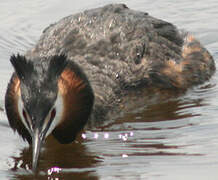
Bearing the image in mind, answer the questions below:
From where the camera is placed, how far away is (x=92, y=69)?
11.4 meters

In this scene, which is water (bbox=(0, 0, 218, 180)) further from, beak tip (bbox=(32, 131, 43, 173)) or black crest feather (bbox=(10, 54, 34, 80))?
black crest feather (bbox=(10, 54, 34, 80))

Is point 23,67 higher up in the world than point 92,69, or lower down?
higher up

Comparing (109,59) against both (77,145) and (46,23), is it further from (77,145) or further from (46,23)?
(46,23)

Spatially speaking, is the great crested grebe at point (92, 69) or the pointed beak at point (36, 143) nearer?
the pointed beak at point (36, 143)

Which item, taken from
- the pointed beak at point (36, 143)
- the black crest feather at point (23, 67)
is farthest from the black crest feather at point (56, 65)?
the pointed beak at point (36, 143)

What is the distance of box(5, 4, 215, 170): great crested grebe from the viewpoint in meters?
9.38

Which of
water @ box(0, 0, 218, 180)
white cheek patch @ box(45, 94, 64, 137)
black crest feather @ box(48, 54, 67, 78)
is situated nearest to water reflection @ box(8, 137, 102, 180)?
water @ box(0, 0, 218, 180)

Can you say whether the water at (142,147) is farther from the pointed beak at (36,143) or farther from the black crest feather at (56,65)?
the black crest feather at (56,65)

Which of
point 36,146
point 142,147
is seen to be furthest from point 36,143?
point 142,147

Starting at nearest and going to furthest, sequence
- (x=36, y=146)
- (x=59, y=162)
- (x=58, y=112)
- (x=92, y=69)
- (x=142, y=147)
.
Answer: (x=36, y=146) → (x=58, y=112) → (x=59, y=162) → (x=142, y=147) → (x=92, y=69)

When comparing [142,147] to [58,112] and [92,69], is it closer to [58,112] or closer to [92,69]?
[58,112]

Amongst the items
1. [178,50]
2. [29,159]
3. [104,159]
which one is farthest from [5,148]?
[178,50]

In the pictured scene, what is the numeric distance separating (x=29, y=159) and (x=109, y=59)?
7.36 feet

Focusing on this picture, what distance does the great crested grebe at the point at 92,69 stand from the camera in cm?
938
